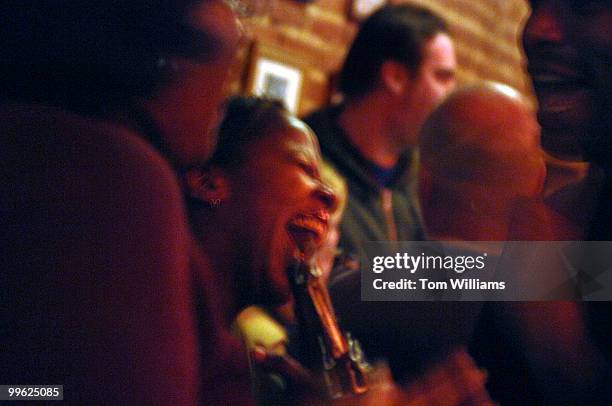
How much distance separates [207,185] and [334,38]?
49 cm

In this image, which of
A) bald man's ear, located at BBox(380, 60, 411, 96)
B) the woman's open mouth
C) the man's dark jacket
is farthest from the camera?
bald man's ear, located at BBox(380, 60, 411, 96)

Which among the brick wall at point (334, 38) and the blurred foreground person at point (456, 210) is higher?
the brick wall at point (334, 38)

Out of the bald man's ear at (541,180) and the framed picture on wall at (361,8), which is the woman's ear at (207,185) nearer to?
the bald man's ear at (541,180)

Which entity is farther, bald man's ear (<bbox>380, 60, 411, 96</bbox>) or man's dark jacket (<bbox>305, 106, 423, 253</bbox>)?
bald man's ear (<bbox>380, 60, 411, 96</bbox>)

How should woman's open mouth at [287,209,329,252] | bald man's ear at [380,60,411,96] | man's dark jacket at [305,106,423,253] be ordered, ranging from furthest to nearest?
1. bald man's ear at [380,60,411,96]
2. man's dark jacket at [305,106,423,253]
3. woman's open mouth at [287,209,329,252]

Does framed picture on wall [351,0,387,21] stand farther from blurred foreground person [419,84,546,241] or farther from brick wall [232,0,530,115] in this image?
blurred foreground person [419,84,546,241]

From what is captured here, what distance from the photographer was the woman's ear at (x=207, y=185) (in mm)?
629

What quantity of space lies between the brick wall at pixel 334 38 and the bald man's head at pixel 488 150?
0.06 m

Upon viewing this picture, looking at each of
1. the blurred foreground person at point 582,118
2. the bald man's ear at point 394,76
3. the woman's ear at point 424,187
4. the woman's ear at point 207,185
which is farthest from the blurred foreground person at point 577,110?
the woman's ear at point 207,185

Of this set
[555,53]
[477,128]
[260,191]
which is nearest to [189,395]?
[260,191]

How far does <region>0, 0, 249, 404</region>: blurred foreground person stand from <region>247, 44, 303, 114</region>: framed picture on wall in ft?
0.39

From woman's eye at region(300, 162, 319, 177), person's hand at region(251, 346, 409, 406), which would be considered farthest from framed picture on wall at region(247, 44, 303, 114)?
person's hand at region(251, 346, 409, 406)

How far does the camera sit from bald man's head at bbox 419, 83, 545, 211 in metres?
0.74

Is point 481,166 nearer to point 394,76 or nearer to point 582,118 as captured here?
point 582,118
